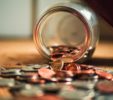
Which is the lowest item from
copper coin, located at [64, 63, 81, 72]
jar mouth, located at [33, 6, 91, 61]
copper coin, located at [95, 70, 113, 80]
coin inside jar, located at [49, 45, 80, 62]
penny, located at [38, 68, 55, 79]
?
copper coin, located at [95, 70, 113, 80]

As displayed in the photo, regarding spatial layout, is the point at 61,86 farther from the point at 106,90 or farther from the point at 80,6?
the point at 80,6

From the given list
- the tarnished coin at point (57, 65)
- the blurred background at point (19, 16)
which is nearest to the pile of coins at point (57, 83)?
the tarnished coin at point (57, 65)

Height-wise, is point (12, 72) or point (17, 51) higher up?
point (17, 51)

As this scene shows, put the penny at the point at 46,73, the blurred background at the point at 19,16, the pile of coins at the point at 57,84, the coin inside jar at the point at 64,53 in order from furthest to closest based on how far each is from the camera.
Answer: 1. the blurred background at the point at 19,16
2. the coin inside jar at the point at 64,53
3. the penny at the point at 46,73
4. the pile of coins at the point at 57,84

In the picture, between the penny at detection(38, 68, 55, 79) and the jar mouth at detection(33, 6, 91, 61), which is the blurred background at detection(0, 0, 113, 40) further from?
the penny at detection(38, 68, 55, 79)

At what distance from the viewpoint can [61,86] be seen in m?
0.61

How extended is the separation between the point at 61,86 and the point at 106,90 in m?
0.09

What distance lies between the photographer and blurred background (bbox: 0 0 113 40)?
1.57m

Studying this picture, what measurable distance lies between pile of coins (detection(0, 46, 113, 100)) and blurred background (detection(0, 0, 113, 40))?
2.69 ft

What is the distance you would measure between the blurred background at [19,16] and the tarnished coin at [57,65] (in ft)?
2.74

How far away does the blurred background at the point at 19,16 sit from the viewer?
1.57 meters

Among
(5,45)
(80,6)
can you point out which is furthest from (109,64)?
(5,45)

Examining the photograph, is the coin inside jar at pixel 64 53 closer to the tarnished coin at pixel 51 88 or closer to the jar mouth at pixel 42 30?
the jar mouth at pixel 42 30

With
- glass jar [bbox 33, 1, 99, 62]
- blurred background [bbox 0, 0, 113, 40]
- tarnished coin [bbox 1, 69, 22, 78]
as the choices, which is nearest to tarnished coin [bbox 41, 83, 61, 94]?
tarnished coin [bbox 1, 69, 22, 78]
